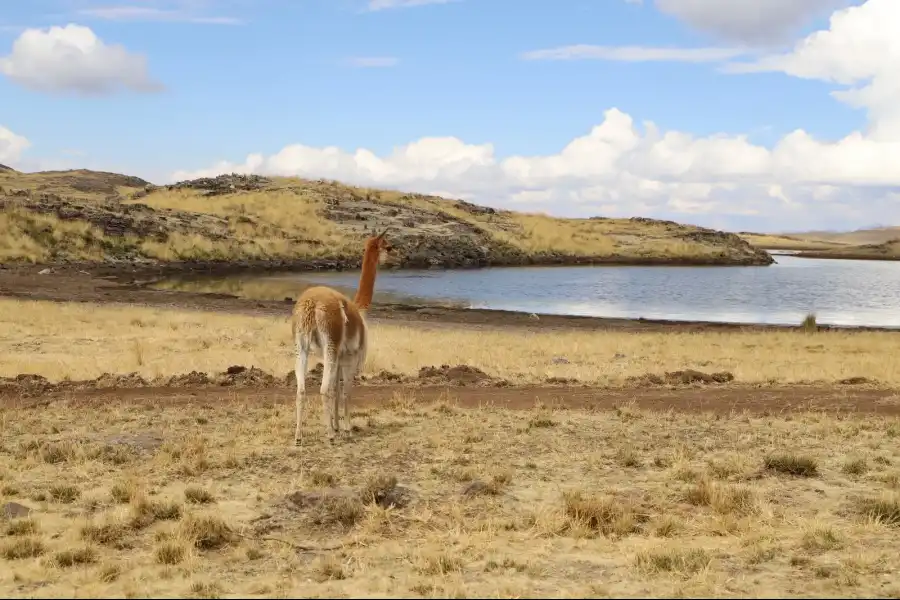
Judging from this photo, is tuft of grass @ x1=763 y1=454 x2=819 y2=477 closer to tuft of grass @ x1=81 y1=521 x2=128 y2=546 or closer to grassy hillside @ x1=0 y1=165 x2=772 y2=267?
tuft of grass @ x1=81 y1=521 x2=128 y2=546

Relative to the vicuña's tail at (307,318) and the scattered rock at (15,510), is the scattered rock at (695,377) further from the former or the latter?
the scattered rock at (15,510)

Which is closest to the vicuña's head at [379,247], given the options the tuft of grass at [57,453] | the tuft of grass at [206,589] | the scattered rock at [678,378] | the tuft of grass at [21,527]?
the tuft of grass at [57,453]

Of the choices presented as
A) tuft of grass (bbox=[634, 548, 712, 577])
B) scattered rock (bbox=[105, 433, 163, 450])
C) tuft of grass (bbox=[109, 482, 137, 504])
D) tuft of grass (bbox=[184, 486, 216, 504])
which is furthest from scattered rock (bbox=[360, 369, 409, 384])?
tuft of grass (bbox=[634, 548, 712, 577])

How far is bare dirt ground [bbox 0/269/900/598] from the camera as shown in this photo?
6496 millimetres

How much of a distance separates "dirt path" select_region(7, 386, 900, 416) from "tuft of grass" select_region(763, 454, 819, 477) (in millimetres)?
4029

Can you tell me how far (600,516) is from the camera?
7.81m

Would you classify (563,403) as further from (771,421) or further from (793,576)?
(793,576)

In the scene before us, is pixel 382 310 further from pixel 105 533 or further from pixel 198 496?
pixel 105 533

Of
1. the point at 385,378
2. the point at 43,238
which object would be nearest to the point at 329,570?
the point at 385,378

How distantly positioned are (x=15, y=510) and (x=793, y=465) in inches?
331

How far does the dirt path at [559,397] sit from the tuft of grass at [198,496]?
5473 millimetres

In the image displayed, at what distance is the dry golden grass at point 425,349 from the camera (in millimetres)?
18812

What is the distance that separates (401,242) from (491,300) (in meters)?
27.2

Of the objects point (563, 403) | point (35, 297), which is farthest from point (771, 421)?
point (35, 297)
